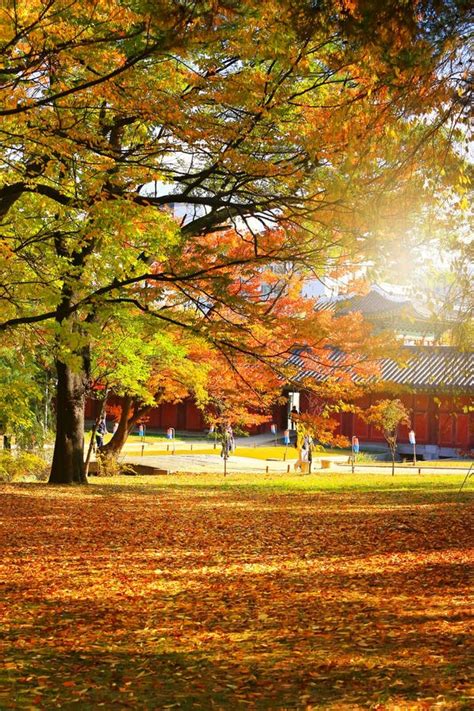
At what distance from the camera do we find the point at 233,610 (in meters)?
6.64

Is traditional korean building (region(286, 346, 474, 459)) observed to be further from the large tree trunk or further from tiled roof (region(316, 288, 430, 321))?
the large tree trunk

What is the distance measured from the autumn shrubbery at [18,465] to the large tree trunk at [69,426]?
3.40 meters

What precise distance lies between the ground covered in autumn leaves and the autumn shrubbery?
8223 mm

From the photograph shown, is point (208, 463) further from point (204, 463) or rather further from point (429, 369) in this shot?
point (429, 369)

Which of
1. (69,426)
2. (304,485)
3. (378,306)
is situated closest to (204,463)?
(304,485)

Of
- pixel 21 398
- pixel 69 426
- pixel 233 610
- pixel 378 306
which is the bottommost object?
pixel 233 610

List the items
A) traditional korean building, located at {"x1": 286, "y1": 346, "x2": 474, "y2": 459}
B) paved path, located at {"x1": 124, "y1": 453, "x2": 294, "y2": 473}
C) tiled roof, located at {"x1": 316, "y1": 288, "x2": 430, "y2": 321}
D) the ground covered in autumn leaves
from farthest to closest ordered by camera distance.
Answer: tiled roof, located at {"x1": 316, "y1": 288, "x2": 430, "y2": 321}, traditional korean building, located at {"x1": 286, "y1": 346, "x2": 474, "y2": 459}, paved path, located at {"x1": 124, "y1": 453, "x2": 294, "y2": 473}, the ground covered in autumn leaves

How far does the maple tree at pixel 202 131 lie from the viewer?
6812mm

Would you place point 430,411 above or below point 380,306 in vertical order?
below

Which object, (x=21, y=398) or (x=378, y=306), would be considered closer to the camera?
(x=21, y=398)

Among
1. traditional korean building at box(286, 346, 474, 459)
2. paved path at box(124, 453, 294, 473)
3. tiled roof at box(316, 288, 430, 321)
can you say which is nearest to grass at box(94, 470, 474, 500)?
paved path at box(124, 453, 294, 473)

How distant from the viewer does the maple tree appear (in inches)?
268

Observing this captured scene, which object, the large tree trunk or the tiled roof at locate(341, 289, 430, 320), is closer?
the large tree trunk

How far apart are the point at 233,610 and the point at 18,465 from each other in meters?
15.4
